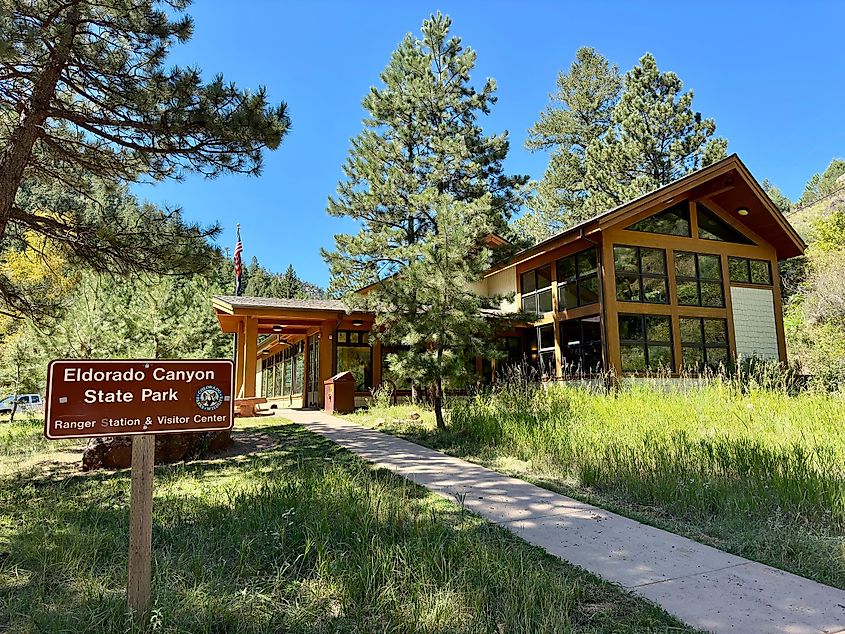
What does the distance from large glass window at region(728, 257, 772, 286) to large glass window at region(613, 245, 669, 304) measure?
2824 mm

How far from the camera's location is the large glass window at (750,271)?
50.7 ft

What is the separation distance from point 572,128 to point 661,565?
31685mm

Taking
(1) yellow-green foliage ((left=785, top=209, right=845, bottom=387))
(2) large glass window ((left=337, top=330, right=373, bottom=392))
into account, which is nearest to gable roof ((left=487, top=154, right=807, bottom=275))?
(1) yellow-green foliage ((left=785, top=209, right=845, bottom=387))

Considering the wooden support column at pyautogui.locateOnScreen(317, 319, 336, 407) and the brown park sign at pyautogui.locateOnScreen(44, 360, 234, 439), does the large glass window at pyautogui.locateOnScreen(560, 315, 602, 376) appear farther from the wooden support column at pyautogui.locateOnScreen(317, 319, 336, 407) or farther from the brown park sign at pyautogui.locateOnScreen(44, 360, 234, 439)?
the brown park sign at pyautogui.locateOnScreen(44, 360, 234, 439)

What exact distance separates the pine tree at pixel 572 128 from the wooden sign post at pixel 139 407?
1170 inches

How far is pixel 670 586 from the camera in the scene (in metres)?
3.09

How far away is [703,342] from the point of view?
1416 centimetres

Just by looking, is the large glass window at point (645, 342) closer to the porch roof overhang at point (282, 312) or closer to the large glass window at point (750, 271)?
the large glass window at point (750, 271)

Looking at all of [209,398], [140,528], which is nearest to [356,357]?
[209,398]

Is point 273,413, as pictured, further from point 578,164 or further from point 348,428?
point 578,164

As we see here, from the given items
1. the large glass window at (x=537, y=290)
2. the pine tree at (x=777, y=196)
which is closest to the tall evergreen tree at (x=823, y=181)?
the pine tree at (x=777, y=196)

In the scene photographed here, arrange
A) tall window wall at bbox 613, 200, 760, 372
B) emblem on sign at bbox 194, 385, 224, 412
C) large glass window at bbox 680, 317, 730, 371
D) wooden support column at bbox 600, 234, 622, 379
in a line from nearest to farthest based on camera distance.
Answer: emblem on sign at bbox 194, 385, 224, 412
wooden support column at bbox 600, 234, 622, 379
tall window wall at bbox 613, 200, 760, 372
large glass window at bbox 680, 317, 730, 371

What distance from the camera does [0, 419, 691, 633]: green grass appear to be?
2.58 meters

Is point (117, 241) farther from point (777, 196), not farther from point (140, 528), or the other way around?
point (777, 196)
